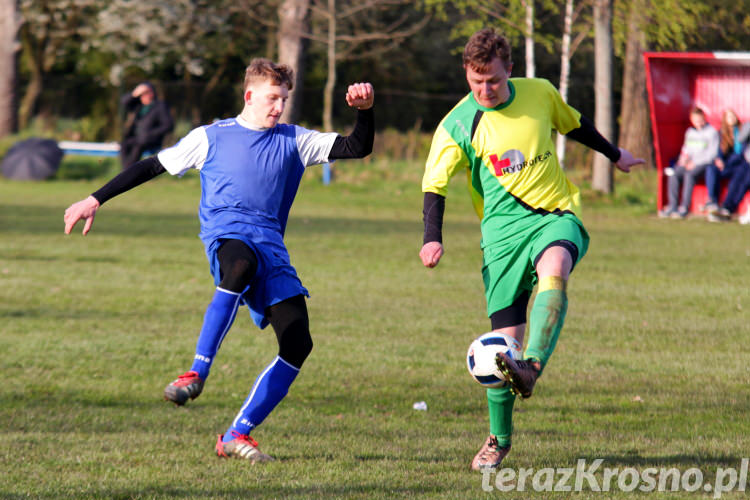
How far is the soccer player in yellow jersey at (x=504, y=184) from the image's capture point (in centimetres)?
534

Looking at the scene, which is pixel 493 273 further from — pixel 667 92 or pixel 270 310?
pixel 667 92

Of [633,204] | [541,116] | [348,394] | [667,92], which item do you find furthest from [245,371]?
[633,204]

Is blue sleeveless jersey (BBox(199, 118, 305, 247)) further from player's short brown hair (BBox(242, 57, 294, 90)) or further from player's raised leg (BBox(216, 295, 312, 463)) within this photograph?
player's raised leg (BBox(216, 295, 312, 463))

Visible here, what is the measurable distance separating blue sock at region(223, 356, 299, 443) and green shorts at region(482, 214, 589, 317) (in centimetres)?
108

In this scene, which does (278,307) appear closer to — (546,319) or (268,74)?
(268,74)

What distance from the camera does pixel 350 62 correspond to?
1594 inches

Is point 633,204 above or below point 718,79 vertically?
below

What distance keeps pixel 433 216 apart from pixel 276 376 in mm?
1148

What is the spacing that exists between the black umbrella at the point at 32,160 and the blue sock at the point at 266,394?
76.1ft

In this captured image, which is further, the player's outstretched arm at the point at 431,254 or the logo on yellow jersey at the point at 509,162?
the logo on yellow jersey at the point at 509,162

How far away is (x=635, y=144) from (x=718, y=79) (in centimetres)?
660

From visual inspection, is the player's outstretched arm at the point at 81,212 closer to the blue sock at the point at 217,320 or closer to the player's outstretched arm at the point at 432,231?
the blue sock at the point at 217,320

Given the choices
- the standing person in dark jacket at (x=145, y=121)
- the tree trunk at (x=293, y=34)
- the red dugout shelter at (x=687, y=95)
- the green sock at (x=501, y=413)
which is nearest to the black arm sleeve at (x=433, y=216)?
the green sock at (x=501, y=413)

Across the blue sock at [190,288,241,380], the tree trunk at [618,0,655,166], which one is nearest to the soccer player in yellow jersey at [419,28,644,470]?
the blue sock at [190,288,241,380]
